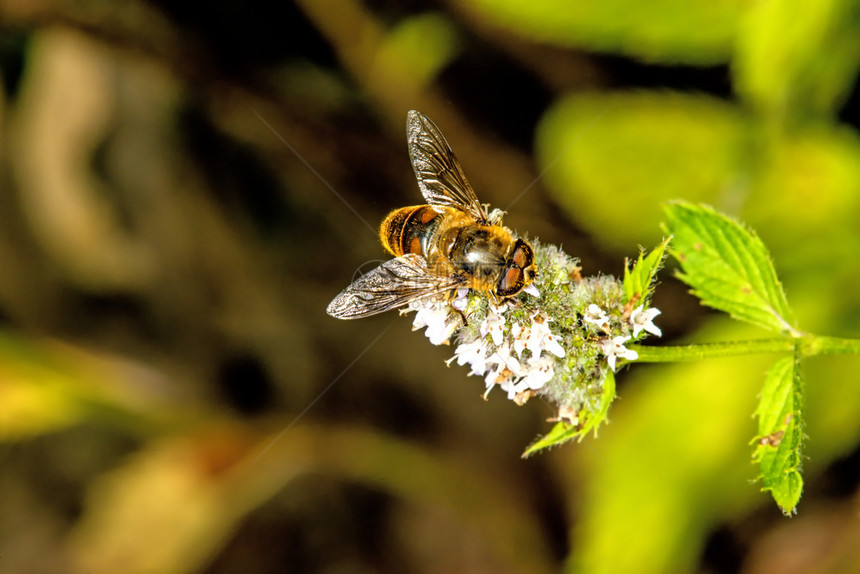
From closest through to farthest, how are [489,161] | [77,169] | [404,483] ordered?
[489,161]
[404,483]
[77,169]

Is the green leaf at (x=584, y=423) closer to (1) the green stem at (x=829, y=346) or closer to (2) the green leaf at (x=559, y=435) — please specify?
(2) the green leaf at (x=559, y=435)

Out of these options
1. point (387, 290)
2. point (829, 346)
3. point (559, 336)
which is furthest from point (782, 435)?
point (387, 290)

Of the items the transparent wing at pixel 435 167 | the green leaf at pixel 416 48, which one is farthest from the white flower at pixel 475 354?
the green leaf at pixel 416 48

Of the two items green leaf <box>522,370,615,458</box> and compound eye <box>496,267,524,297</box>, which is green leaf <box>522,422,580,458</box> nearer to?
green leaf <box>522,370,615,458</box>

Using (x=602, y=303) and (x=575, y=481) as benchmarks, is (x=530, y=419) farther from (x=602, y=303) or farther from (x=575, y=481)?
(x=602, y=303)

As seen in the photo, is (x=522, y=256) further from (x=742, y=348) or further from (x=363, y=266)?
(x=363, y=266)

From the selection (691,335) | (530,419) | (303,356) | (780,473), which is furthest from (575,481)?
(780,473)

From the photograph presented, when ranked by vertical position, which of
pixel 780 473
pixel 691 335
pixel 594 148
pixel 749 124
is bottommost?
pixel 780 473
